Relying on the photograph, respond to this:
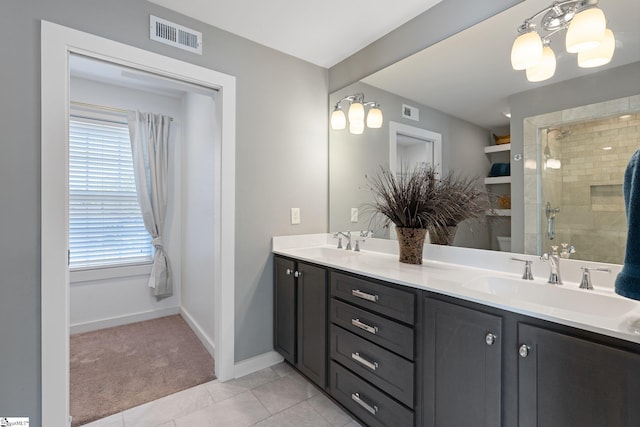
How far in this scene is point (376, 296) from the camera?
1.50m

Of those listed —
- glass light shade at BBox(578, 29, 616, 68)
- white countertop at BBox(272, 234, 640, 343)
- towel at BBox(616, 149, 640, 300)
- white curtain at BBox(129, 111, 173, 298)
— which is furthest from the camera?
white curtain at BBox(129, 111, 173, 298)

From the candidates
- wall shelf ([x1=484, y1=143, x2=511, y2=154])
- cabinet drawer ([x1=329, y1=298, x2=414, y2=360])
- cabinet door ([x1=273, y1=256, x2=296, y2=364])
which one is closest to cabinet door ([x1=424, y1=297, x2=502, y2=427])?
cabinet drawer ([x1=329, y1=298, x2=414, y2=360])

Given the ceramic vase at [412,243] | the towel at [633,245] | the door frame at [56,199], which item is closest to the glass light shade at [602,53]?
the towel at [633,245]

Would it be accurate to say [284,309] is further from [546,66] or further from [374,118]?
[546,66]

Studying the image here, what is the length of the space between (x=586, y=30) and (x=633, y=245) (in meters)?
0.86

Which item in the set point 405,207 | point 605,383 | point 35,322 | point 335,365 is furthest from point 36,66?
point 605,383

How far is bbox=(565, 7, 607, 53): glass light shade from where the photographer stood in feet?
3.67

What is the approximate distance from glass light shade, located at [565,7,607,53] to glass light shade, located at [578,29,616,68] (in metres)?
0.06

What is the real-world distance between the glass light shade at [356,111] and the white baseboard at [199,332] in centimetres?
212

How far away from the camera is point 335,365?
5.80ft

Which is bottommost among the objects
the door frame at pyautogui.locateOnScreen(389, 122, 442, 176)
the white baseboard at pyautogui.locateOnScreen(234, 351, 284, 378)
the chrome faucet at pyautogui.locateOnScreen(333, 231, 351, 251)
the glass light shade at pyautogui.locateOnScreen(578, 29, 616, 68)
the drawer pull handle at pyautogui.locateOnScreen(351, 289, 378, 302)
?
the white baseboard at pyautogui.locateOnScreen(234, 351, 284, 378)

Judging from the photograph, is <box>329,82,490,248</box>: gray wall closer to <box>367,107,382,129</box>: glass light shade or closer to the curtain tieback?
<box>367,107,382,129</box>: glass light shade

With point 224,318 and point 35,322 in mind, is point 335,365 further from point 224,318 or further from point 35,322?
point 35,322

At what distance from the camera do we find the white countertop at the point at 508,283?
3.10 feet
